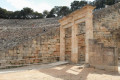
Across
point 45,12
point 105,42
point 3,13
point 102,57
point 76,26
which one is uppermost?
point 45,12

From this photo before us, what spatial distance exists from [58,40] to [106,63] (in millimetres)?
5288

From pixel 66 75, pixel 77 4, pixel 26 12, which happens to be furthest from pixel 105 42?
pixel 77 4

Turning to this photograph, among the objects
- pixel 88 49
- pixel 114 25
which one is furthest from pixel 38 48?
pixel 114 25

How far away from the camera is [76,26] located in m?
10.6

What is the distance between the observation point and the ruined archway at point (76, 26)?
8945 mm

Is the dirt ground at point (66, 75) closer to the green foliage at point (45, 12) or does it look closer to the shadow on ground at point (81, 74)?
the shadow on ground at point (81, 74)

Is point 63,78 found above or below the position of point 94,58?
below

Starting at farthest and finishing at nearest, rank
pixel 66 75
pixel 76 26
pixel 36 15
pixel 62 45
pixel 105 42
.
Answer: pixel 36 15 < pixel 105 42 < pixel 62 45 < pixel 76 26 < pixel 66 75

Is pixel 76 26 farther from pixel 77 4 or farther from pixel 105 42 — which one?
pixel 77 4

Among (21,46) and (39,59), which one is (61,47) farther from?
(21,46)

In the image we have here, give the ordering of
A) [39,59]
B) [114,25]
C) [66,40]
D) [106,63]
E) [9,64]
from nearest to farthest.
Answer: [106,63] < [9,64] < [39,59] < [66,40] < [114,25]

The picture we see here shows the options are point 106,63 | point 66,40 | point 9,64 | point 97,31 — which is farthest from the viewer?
point 97,31

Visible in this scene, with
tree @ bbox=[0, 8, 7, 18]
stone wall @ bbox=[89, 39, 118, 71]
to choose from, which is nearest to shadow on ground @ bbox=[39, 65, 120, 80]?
stone wall @ bbox=[89, 39, 118, 71]

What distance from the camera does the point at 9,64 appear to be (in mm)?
10523
